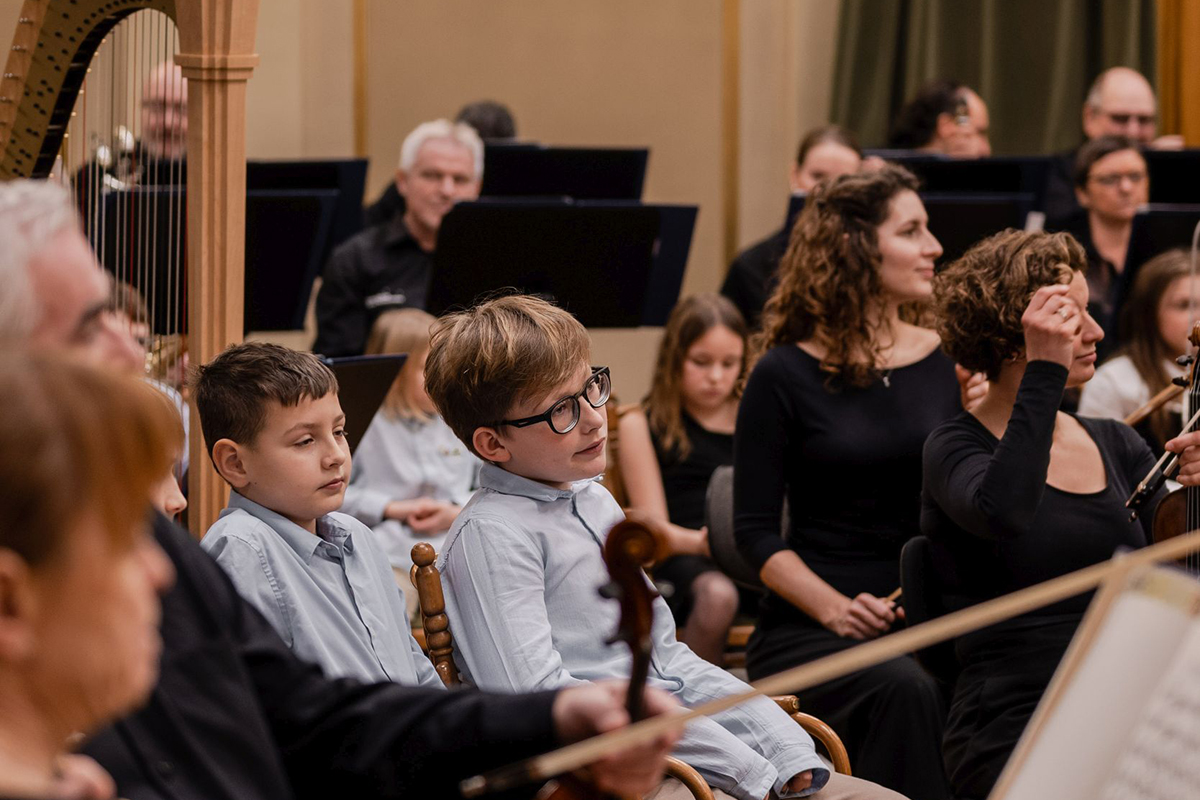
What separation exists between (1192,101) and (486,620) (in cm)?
568

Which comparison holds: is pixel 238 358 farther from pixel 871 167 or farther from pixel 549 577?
pixel 871 167

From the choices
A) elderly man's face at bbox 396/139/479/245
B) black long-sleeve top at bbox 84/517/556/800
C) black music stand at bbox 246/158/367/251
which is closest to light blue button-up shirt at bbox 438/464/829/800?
black long-sleeve top at bbox 84/517/556/800

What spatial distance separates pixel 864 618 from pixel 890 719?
0.19 m

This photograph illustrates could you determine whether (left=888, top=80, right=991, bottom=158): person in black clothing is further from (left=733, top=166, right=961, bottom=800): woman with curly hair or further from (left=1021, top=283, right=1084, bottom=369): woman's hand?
(left=1021, top=283, right=1084, bottom=369): woman's hand

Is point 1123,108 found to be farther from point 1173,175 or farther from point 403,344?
point 403,344

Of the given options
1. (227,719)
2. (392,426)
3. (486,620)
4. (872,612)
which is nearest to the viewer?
(227,719)

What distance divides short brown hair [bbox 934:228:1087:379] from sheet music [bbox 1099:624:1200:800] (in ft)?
4.66

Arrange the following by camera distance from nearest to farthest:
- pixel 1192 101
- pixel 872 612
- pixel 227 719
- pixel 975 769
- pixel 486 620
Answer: pixel 227 719 < pixel 486 620 < pixel 975 769 < pixel 872 612 < pixel 1192 101

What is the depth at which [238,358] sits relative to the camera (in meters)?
1.95

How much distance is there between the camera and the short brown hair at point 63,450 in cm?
84

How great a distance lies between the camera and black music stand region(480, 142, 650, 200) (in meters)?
4.73

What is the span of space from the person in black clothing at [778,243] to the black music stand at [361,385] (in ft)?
5.46

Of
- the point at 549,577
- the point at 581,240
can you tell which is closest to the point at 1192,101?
the point at 581,240

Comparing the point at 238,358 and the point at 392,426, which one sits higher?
the point at 238,358
